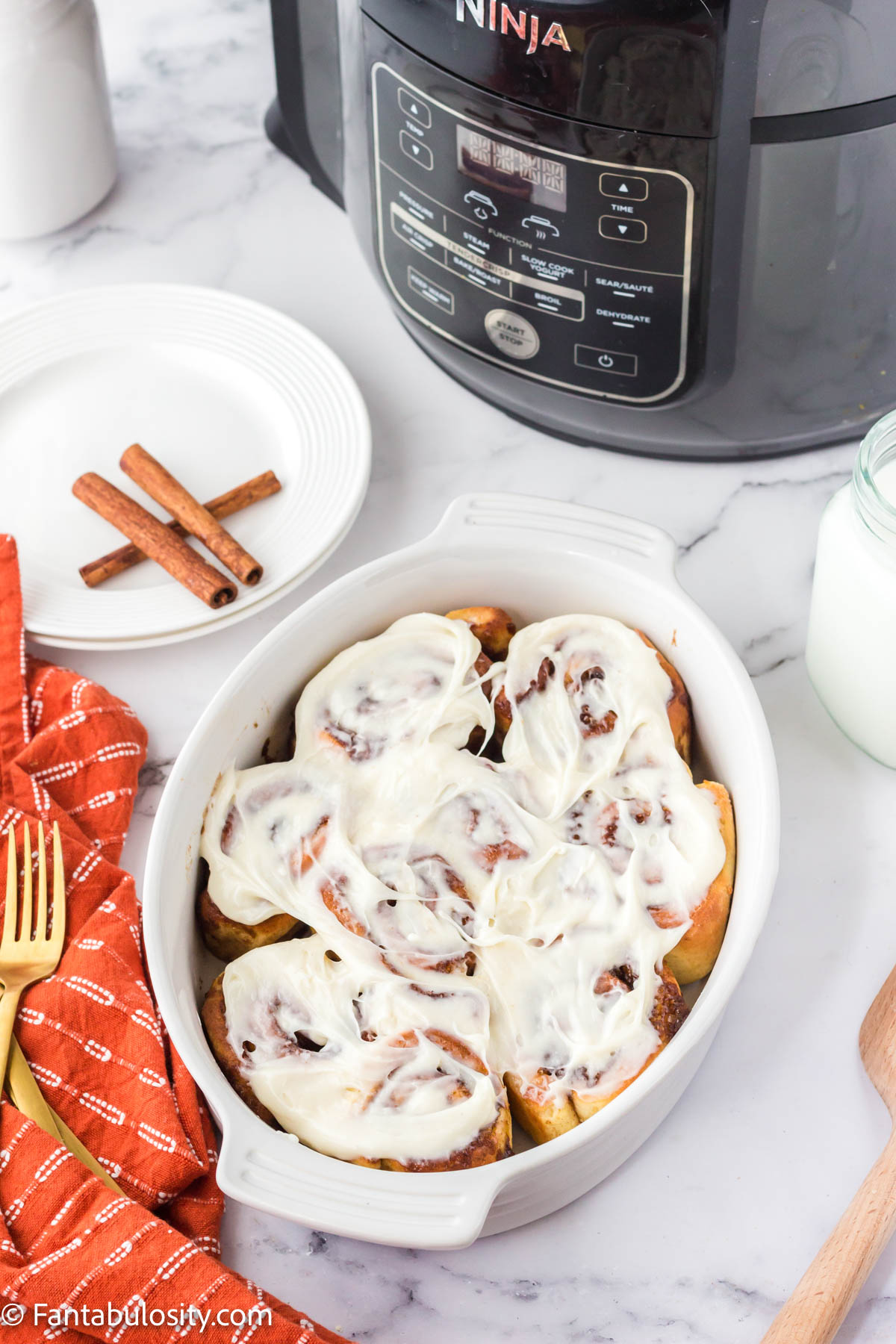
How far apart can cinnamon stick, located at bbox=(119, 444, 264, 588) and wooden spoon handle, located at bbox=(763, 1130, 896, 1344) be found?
1.65 feet

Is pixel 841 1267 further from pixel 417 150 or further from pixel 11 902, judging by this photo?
pixel 417 150

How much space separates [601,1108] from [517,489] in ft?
1.51

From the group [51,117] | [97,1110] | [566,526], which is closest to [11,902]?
[97,1110]

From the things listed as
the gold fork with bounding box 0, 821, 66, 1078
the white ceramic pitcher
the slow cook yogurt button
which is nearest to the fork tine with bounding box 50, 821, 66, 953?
the gold fork with bounding box 0, 821, 66, 1078

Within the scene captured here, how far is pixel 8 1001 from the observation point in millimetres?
711

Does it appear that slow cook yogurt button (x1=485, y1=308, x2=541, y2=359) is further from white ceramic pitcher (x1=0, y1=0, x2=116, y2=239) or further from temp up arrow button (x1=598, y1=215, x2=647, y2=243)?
white ceramic pitcher (x1=0, y1=0, x2=116, y2=239)

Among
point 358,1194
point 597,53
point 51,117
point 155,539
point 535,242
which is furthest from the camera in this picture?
point 51,117

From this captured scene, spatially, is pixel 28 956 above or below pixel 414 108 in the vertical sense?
below

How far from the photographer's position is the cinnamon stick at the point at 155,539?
859 millimetres

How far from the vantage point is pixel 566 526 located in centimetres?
75

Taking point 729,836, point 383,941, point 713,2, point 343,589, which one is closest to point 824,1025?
point 729,836

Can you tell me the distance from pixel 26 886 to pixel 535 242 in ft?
1.52

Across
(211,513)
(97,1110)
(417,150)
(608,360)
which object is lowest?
(97,1110)

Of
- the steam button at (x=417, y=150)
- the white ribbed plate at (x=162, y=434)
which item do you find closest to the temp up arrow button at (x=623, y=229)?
the steam button at (x=417, y=150)
